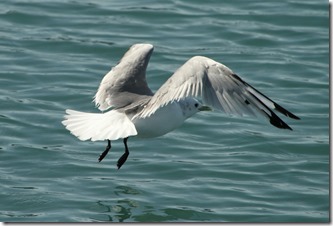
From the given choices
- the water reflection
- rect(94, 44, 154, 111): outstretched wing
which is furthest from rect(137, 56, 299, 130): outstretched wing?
the water reflection

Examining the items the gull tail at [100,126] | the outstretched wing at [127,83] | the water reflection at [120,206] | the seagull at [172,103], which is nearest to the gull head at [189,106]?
A: the seagull at [172,103]

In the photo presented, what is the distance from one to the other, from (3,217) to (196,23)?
19.4ft

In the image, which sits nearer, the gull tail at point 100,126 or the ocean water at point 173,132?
the gull tail at point 100,126

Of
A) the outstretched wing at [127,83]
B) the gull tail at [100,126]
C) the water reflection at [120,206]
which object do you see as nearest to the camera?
the gull tail at [100,126]

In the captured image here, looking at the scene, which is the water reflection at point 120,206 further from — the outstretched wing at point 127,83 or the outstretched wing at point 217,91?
the outstretched wing at point 217,91

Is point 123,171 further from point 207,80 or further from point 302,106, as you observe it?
point 302,106

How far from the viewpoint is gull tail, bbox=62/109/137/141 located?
764 cm

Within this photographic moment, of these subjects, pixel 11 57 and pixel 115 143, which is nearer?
pixel 115 143

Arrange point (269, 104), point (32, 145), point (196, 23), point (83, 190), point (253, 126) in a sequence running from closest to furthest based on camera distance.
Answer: point (269, 104) → point (83, 190) → point (32, 145) → point (253, 126) → point (196, 23)

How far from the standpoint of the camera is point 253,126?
10617 mm

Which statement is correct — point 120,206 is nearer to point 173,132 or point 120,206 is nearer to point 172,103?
point 172,103

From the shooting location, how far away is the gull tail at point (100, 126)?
7641mm

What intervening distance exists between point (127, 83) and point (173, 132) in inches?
72.0

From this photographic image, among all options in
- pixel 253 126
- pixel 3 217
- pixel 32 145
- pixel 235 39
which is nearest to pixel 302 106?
pixel 253 126
